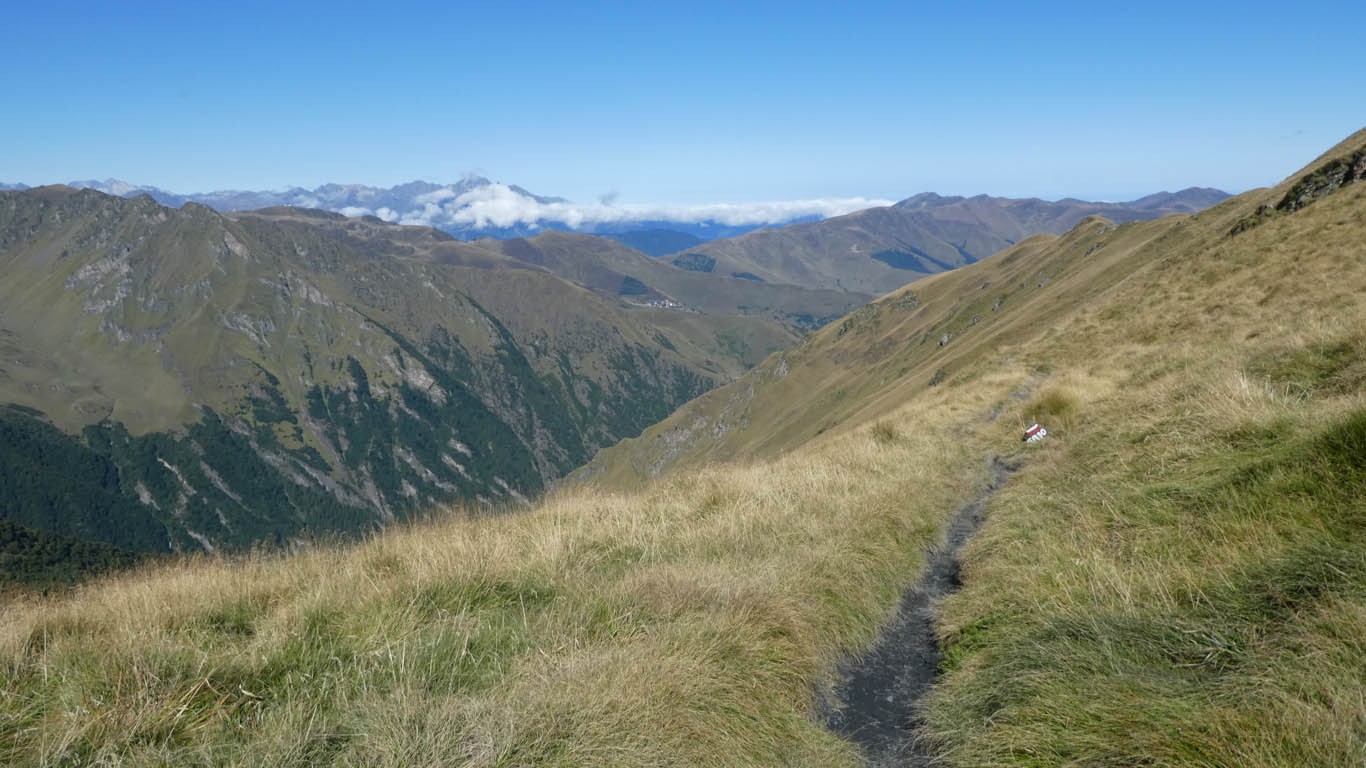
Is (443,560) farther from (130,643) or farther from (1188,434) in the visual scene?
(1188,434)

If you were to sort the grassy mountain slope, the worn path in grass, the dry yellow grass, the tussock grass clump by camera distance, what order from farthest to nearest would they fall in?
the tussock grass clump → the worn path in grass → the dry yellow grass → the grassy mountain slope

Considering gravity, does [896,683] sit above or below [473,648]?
below

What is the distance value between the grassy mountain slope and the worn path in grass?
0.76 feet

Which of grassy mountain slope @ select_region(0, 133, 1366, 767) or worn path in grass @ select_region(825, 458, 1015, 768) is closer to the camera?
grassy mountain slope @ select_region(0, 133, 1366, 767)

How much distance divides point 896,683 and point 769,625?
145 cm

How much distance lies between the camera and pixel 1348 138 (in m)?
51.6

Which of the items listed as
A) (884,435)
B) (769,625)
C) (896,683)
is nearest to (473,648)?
(769,625)

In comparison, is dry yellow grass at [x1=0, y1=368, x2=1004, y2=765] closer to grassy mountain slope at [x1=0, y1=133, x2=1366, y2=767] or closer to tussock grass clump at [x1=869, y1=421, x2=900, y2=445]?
grassy mountain slope at [x1=0, y1=133, x2=1366, y2=767]

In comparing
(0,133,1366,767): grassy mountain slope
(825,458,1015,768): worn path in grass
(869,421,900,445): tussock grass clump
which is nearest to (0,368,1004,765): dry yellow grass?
(0,133,1366,767): grassy mountain slope

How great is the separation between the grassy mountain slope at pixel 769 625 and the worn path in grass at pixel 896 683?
0.23 metres

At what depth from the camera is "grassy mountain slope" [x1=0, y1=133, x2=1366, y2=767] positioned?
466 centimetres

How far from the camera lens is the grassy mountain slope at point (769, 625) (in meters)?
4.66

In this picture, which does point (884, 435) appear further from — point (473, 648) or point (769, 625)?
point (473, 648)

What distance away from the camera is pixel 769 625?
6730 millimetres
